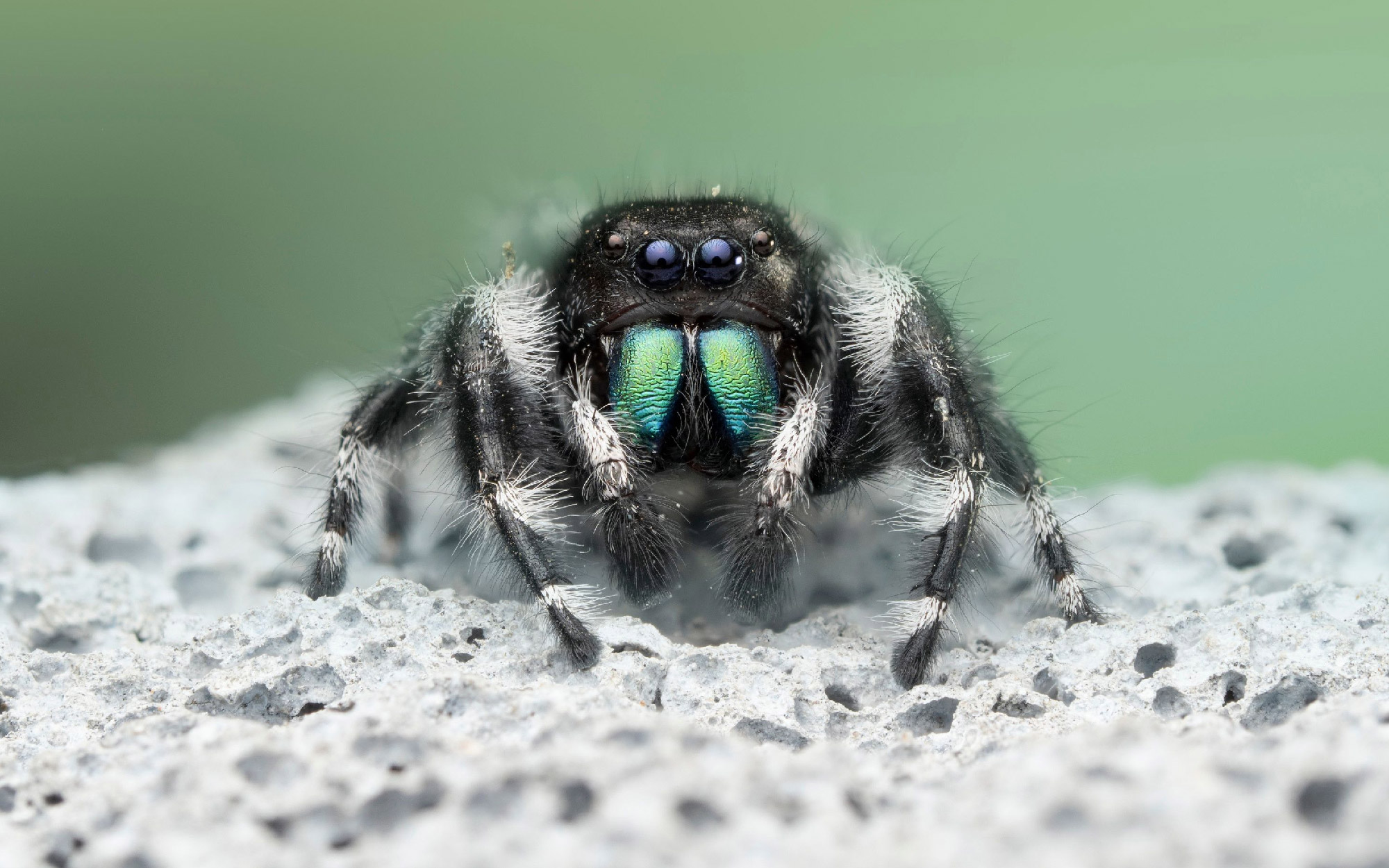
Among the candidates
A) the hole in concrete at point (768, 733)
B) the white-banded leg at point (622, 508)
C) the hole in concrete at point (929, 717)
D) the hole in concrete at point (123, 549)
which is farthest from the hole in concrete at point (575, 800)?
the hole in concrete at point (123, 549)

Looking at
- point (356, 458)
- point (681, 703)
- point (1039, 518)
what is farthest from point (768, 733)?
point (356, 458)

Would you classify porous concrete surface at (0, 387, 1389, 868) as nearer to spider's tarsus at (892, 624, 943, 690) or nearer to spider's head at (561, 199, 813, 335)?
spider's tarsus at (892, 624, 943, 690)

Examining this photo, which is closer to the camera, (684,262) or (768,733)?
(768,733)

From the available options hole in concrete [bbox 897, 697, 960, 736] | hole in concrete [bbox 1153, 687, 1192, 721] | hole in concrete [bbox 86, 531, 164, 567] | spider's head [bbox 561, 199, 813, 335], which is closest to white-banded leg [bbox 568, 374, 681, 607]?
spider's head [bbox 561, 199, 813, 335]

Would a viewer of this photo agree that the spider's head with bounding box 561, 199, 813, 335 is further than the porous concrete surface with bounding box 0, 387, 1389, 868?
Yes

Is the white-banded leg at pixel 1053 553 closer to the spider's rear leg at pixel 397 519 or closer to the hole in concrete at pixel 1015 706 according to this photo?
the hole in concrete at pixel 1015 706

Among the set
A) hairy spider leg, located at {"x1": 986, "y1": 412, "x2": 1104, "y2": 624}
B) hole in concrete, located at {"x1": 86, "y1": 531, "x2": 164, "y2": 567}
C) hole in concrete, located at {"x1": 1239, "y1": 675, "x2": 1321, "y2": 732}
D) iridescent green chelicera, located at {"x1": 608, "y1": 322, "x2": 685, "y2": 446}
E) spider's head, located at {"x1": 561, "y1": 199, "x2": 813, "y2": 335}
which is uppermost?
spider's head, located at {"x1": 561, "y1": 199, "x2": 813, "y2": 335}

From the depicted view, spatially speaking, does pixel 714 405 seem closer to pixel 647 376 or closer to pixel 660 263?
pixel 647 376

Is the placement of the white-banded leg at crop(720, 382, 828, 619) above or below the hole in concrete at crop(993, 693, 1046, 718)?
above
